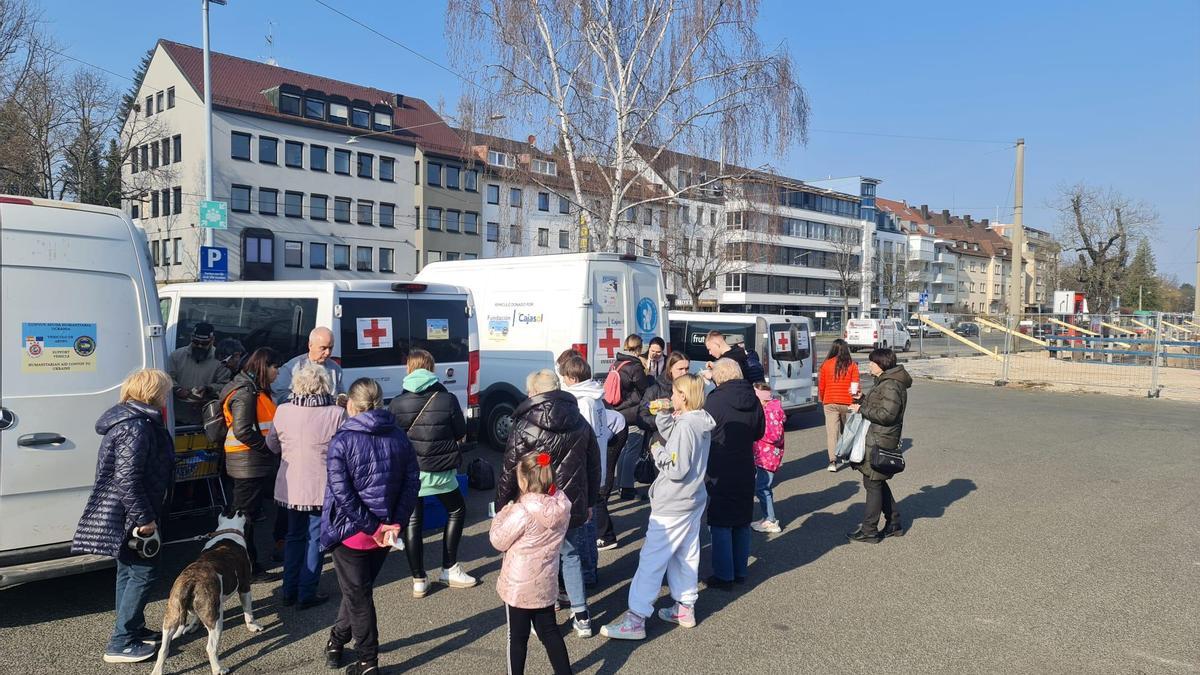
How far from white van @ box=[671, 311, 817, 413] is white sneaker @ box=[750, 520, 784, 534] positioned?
5.49m

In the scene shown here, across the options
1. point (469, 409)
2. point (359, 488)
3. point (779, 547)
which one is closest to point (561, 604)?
point (359, 488)

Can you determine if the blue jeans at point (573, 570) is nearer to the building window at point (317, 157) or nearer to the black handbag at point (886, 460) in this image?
the black handbag at point (886, 460)

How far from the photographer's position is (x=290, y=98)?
44719mm

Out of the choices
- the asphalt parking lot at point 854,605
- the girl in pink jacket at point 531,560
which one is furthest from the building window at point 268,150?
the girl in pink jacket at point 531,560

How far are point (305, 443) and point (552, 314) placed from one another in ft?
19.8

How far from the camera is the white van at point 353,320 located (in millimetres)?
7965

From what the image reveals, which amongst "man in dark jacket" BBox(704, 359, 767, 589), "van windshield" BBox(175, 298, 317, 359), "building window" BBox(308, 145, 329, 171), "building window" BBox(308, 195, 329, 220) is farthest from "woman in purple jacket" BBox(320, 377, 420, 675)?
"building window" BBox(308, 145, 329, 171)

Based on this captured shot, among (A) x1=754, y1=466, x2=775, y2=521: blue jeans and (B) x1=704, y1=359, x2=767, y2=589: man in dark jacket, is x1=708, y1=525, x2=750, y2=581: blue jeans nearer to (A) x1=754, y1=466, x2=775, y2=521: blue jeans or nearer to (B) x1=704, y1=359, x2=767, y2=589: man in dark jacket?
(B) x1=704, y1=359, x2=767, y2=589: man in dark jacket

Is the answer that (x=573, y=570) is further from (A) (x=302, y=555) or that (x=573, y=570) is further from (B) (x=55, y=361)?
(B) (x=55, y=361)

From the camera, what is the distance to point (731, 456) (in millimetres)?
5465

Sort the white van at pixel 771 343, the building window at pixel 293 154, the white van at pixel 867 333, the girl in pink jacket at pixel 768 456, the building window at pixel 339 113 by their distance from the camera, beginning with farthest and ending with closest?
the building window at pixel 339 113 < the building window at pixel 293 154 < the white van at pixel 867 333 < the white van at pixel 771 343 < the girl in pink jacket at pixel 768 456

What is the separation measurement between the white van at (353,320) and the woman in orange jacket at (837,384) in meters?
4.49

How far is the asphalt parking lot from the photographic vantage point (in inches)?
178

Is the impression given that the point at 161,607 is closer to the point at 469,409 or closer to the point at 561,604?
the point at 561,604
